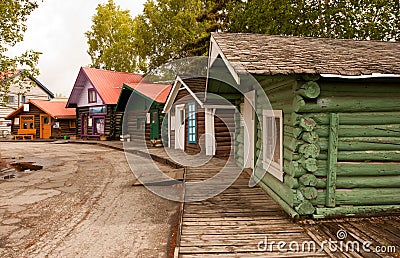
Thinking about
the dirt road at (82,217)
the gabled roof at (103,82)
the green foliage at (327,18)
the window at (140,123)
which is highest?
the green foliage at (327,18)

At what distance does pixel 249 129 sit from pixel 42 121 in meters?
27.7

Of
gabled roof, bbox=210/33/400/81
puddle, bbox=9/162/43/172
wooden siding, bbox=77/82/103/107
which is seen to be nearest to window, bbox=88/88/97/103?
wooden siding, bbox=77/82/103/107

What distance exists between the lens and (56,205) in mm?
7094

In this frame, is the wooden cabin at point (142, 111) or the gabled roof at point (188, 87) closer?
the gabled roof at point (188, 87)

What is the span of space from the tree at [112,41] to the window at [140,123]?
16923 mm

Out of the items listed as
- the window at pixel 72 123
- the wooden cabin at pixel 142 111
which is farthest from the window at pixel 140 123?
the window at pixel 72 123

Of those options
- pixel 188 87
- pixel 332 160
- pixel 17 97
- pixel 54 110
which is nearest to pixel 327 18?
pixel 188 87

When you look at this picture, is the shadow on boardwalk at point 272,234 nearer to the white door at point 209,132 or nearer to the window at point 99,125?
the white door at point 209,132

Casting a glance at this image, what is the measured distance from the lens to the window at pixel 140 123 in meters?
21.0

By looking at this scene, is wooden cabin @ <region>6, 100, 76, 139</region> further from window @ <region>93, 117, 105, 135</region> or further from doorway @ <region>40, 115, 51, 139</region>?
window @ <region>93, 117, 105, 135</region>

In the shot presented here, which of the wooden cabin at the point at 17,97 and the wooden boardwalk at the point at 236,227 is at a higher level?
the wooden cabin at the point at 17,97

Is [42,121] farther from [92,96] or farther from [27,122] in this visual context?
[92,96]

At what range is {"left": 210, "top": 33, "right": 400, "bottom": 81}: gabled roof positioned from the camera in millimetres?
4562

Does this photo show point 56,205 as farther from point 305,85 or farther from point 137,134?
point 137,134
